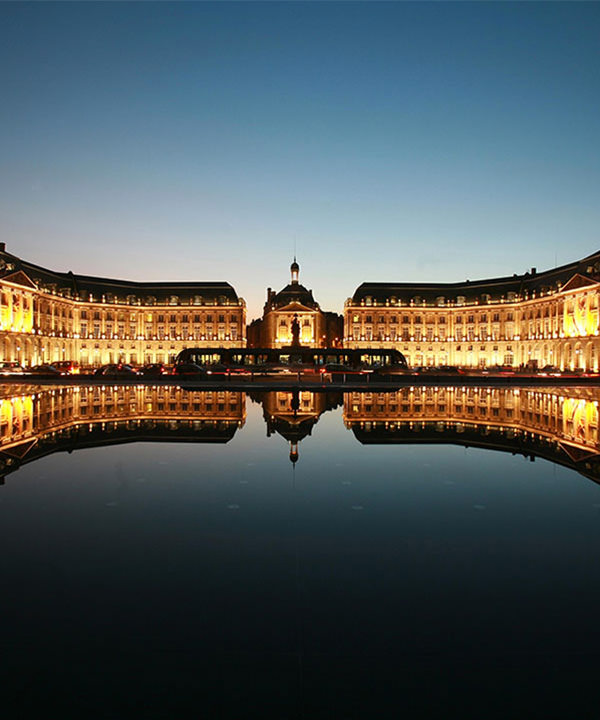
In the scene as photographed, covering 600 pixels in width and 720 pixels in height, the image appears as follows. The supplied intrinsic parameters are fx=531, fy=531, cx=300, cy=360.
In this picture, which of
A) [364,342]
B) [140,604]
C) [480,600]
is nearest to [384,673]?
[480,600]

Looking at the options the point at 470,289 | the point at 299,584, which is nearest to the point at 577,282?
the point at 470,289

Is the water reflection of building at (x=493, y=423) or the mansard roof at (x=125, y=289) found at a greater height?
the mansard roof at (x=125, y=289)

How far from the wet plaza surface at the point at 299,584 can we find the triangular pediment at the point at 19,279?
81.0 meters

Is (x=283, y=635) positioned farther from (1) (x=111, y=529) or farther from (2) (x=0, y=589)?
(1) (x=111, y=529)

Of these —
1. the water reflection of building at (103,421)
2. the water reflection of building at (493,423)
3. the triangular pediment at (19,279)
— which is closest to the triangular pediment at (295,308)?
the triangular pediment at (19,279)

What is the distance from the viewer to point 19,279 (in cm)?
8731

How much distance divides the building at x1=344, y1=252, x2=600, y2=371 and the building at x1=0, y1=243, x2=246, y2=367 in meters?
34.6

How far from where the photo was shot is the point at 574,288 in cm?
8744

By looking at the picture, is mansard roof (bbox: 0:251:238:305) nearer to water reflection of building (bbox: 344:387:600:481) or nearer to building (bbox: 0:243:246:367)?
building (bbox: 0:243:246:367)

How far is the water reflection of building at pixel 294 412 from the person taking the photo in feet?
62.6

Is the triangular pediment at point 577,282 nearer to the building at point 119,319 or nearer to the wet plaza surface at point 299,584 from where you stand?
the building at point 119,319

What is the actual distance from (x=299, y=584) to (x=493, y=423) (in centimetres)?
1786

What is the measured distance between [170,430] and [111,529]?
11.2 metres

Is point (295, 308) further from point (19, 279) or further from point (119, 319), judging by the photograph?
point (19, 279)
